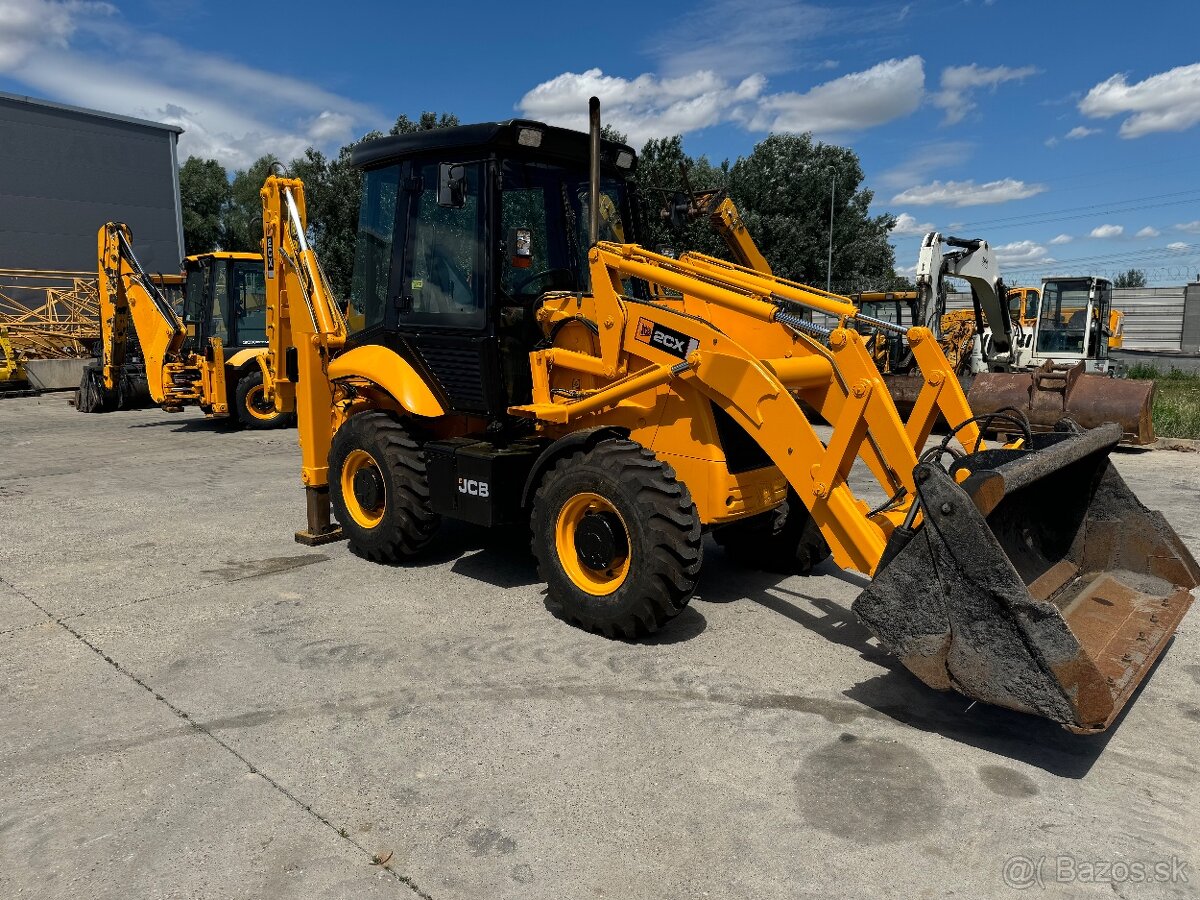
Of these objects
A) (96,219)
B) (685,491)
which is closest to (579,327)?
(685,491)

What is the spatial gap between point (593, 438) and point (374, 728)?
6.10 feet

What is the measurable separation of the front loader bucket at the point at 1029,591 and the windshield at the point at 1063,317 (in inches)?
606

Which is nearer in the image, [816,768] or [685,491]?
[816,768]

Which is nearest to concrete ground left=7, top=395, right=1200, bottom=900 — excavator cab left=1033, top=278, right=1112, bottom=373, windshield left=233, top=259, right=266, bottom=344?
windshield left=233, top=259, right=266, bottom=344

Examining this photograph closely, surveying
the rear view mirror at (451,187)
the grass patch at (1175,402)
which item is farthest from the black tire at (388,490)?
the grass patch at (1175,402)

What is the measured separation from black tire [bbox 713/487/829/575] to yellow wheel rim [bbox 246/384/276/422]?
991 centimetres

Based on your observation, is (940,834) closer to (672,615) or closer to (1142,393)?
(672,615)

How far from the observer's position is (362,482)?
5977 mm

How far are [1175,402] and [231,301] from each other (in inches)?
646

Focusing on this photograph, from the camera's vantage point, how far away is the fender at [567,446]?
15.2ft

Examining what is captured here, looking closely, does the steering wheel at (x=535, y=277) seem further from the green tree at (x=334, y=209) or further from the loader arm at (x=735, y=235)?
the green tree at (x=334, y=209)

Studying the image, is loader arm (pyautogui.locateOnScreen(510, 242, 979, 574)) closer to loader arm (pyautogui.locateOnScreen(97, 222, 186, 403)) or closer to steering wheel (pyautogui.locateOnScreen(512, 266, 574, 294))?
steering wheel (pyautogui.locateOnScreen(512, 266, 574, 294))

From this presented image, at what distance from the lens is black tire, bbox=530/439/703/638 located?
4199 mm

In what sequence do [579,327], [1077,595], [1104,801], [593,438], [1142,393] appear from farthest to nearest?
1. [1142,393]
2. [579,327]
3. [593,438]
4. [1077,595]
5. [1104,801]
